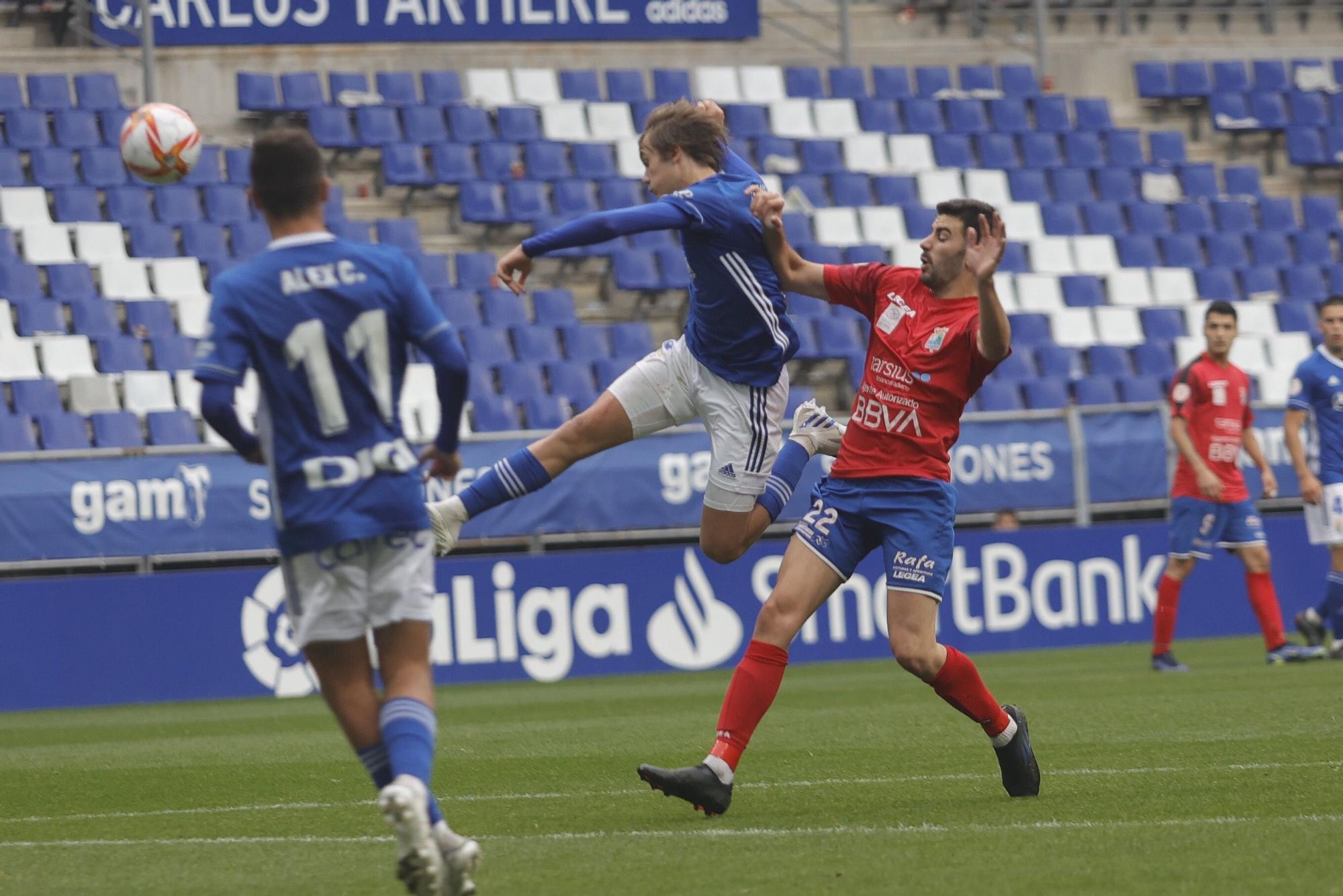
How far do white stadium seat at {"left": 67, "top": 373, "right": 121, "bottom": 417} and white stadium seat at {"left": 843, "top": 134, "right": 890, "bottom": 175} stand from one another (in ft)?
30.1

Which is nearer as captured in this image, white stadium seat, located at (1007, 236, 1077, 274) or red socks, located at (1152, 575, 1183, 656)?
red socks, located at (1152, 575, 1183, 656)

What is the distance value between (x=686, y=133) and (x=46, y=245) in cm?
1285

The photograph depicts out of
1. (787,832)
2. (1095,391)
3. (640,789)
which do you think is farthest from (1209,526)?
(787,832)

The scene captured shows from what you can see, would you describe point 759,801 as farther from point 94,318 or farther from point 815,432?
point 94,318

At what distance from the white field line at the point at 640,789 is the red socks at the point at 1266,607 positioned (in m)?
5.97

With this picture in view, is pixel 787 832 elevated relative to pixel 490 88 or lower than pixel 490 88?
lower

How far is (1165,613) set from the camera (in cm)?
1320

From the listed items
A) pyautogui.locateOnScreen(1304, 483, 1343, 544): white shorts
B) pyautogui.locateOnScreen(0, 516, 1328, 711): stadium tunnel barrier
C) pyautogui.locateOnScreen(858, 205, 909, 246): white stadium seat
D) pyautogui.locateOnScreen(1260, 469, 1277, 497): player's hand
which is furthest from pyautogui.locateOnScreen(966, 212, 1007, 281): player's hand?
pyautogui.locateOnScreen(858, 205, 909, 246): white stadium seat

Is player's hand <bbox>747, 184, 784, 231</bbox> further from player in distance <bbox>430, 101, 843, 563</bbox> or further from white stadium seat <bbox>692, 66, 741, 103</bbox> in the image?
white stadium seat <bbox>692, 66, 741, 103</bbox>

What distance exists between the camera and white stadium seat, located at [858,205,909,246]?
21.8 m

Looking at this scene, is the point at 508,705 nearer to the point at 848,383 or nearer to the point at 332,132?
the point at 848,383

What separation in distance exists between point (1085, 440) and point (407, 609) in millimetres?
12327

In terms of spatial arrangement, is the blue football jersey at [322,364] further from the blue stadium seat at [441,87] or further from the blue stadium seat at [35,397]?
the blue stadium seat at [441,87]

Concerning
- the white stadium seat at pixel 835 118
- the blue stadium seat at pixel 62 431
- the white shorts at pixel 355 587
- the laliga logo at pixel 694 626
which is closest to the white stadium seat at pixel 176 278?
the blue stadium seat at pixel 62 431
